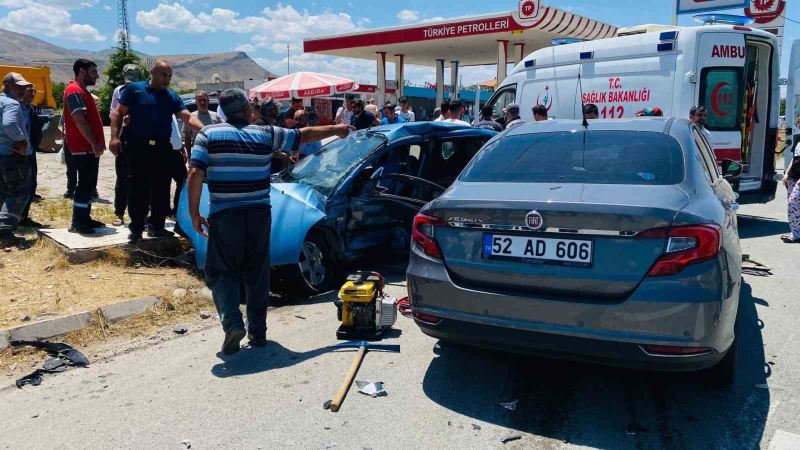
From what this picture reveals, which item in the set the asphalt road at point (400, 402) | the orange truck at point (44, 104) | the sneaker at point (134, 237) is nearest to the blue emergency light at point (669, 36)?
the asphalt road at point (400, 402)

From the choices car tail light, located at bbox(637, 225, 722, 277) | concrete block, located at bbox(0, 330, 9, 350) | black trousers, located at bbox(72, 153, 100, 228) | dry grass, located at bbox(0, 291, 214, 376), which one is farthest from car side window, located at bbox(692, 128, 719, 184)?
black trousers, located at bbox(72, 153, 100, 228)

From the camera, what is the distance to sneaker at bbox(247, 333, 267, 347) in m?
4.41

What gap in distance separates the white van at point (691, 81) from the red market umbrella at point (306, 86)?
631 centimetres

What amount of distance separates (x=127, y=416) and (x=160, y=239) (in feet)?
11.2

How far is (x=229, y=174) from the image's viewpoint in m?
4.04

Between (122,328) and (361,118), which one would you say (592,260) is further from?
(361,118)

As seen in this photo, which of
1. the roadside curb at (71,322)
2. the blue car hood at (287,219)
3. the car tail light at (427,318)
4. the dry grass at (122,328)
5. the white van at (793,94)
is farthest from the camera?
the white van at (793,94)

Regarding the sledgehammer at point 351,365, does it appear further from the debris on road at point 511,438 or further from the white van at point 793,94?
the white van at point 793,94

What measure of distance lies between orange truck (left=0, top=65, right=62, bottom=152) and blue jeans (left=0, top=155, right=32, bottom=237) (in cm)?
952

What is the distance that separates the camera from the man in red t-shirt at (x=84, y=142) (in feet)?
21.2

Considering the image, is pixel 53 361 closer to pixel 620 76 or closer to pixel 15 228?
pixel 15 228

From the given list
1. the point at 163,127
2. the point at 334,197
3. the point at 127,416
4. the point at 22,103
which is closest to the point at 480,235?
the point at 127,416

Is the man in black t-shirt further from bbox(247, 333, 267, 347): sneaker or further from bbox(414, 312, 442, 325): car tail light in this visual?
bbox(414, 312, 442, 325): car tail light

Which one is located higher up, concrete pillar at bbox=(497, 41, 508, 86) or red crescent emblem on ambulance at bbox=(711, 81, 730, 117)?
concrete pillar at bbox=(497, 41, 508, 86)
